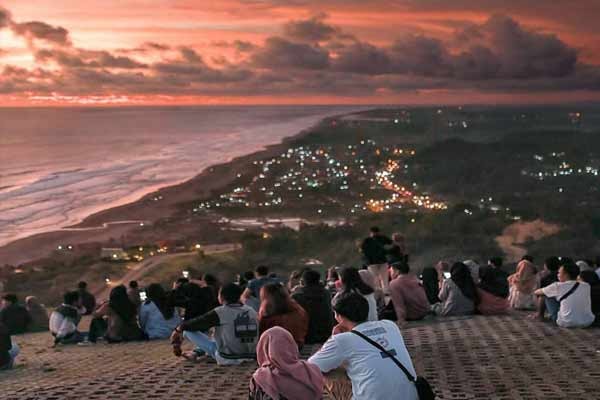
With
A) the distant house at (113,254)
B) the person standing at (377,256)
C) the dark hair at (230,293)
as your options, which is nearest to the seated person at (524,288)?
the person standing at (377,256)

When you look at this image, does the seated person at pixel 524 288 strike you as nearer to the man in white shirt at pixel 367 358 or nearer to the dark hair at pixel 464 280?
the dark hair at pixel 464 280

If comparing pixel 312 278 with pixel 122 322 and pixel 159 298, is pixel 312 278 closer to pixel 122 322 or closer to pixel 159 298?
pixel 159 298

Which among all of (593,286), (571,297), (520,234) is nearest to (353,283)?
(571,297)

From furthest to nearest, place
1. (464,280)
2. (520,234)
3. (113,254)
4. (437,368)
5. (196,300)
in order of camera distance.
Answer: (520,234) < (113,254) < (464,280) < (196,300) < (437,368)

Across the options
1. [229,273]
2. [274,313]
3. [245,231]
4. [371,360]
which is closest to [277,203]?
[245,231]

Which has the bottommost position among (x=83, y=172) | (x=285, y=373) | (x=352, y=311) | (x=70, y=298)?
(x=83, y=172)

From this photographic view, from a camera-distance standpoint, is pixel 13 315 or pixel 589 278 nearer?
pixel 589 278

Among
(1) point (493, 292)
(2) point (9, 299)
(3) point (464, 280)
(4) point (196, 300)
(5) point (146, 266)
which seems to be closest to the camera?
(4) point (196, 300)

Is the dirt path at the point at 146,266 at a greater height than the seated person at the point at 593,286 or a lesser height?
lesser
